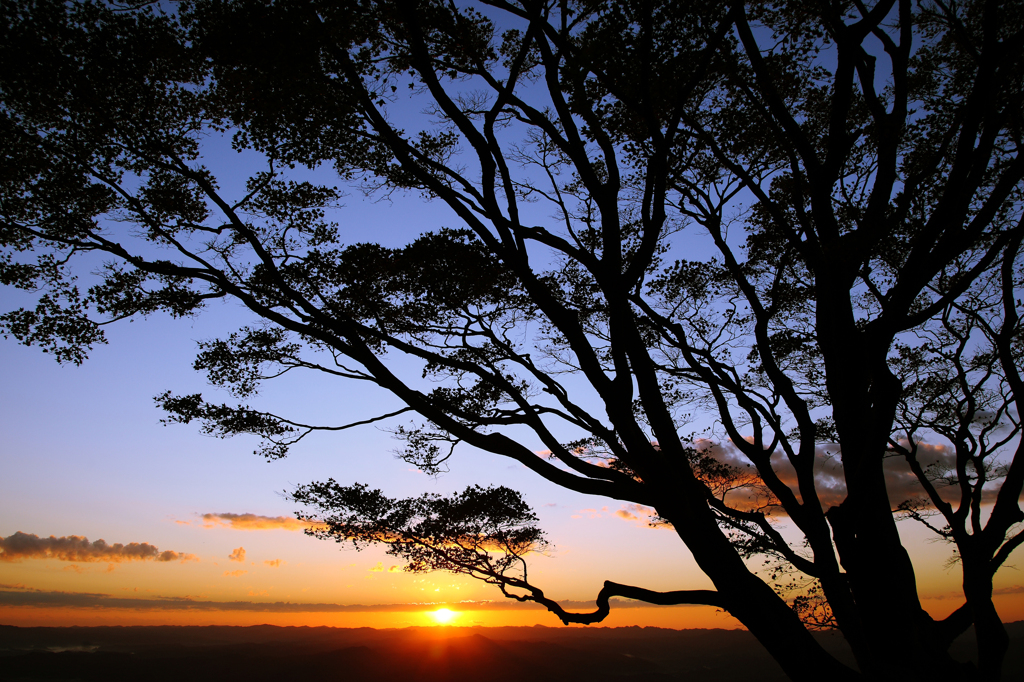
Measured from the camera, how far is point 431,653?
438ft

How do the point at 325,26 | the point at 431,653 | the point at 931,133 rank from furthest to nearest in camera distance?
the point at 431,653
the point at 931,133
the point at 325,26

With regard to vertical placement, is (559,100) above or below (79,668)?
above

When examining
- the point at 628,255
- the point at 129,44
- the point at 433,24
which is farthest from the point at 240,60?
the point at 628,255

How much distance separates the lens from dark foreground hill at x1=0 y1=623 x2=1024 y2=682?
332 feet

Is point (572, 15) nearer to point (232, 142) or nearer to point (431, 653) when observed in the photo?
point (232, 142)

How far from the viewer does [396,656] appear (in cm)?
12412

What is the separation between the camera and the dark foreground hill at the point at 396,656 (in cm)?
10106

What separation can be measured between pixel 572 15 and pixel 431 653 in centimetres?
15195

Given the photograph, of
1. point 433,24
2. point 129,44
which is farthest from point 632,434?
point 129,44

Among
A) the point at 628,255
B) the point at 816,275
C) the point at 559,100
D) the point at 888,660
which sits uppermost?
the point at 559,100

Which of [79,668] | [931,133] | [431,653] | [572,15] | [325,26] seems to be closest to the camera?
[325,26]

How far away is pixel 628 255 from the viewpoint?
8.09 m

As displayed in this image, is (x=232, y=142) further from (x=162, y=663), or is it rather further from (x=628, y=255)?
(x=162, y=663)

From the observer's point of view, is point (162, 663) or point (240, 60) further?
point (162, 663)
